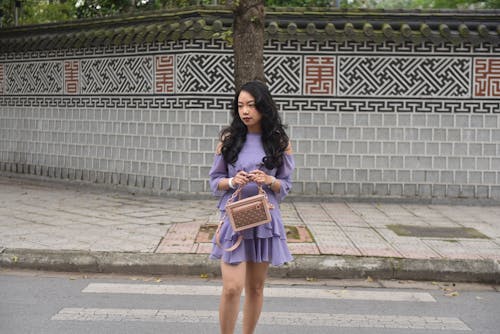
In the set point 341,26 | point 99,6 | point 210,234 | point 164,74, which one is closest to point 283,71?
point 341,26

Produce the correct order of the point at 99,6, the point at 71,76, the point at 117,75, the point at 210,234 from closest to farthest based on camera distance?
the point at 210,234
the point at 117,75
the point at 71,76
the point at 99,6

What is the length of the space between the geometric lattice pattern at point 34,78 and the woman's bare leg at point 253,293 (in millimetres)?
9814

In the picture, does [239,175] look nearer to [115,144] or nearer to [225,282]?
[225,282]

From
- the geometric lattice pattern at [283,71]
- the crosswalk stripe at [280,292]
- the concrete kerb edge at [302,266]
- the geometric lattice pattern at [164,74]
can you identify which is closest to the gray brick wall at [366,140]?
the geometric lattice pattern at [283,71]

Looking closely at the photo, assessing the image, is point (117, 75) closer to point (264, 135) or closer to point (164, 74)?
point (164, 74)

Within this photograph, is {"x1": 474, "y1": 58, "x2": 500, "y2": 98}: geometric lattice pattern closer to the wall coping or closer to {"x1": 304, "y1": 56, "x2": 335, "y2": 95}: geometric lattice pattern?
the wall coping

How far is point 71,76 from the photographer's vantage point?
42.3 feet

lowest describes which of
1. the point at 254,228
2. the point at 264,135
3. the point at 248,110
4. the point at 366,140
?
the point at 254,228

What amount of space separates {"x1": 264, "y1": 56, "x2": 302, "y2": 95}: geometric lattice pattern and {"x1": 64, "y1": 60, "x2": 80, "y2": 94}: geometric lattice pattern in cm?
402

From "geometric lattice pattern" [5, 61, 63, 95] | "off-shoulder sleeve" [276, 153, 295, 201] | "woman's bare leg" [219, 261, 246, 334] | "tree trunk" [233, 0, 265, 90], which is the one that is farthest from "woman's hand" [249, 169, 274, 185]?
"geometric lattice pattern" [5, 61, 63, 95]

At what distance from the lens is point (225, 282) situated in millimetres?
Result: 4156

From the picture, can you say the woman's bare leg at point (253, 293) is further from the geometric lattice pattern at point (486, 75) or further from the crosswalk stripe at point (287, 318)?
the geometric lattice pattern at point (486, 75)

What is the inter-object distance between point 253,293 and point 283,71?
278 inches

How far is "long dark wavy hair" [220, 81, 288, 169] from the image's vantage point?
4.27 metres
